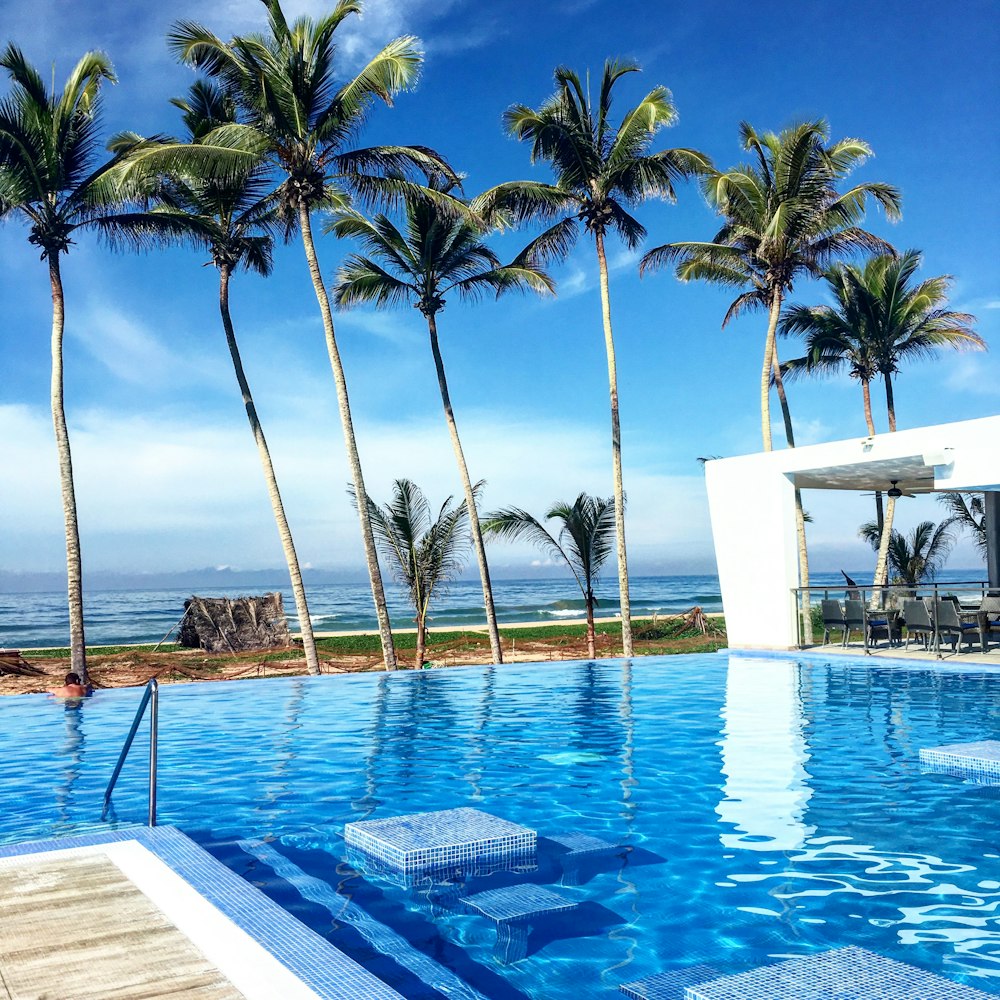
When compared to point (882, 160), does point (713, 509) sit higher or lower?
lower

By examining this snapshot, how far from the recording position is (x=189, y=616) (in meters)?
34.5

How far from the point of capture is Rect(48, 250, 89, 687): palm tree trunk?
51.1 feet

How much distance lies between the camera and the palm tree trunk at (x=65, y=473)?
1556cm

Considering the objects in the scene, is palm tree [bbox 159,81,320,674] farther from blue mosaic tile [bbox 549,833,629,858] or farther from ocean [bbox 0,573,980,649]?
ocean [bbox 0,573,980,649]

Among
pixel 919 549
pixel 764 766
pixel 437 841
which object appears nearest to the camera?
pixel 437 841

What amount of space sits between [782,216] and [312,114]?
9.75m

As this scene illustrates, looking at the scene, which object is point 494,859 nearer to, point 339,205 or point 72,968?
point 72,968

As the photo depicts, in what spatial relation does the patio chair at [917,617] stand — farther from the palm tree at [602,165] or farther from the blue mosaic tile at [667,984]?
the blue mosaic tile at [667,984]

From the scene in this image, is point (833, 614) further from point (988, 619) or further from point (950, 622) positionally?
point (988, 619)

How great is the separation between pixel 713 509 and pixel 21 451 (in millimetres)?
35434

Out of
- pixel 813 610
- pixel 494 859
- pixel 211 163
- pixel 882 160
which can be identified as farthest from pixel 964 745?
pixel 882 160

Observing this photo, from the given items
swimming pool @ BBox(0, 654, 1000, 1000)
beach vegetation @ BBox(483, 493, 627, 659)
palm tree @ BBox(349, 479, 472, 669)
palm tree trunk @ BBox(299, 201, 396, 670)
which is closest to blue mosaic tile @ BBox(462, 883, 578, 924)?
swimming pool @ BBox(0, 654, 1000, 1000)

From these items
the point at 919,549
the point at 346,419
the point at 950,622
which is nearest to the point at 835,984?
the point at 950,622

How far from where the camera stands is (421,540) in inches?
807
